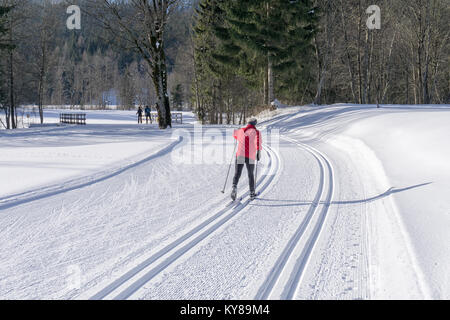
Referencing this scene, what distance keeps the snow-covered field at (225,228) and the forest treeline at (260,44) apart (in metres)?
14.1

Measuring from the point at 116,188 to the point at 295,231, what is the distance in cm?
449

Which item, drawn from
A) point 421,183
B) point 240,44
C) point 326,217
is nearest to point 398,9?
point 240,44

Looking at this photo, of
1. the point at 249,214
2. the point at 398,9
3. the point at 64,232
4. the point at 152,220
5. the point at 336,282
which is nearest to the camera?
the point at 336,282

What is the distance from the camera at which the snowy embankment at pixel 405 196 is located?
4.10 metres

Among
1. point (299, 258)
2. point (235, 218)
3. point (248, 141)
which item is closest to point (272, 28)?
point (248, 141)

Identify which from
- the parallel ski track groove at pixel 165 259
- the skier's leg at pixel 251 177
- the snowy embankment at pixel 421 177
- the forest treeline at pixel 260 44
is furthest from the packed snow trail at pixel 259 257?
the forest treeline at pixel 260 44

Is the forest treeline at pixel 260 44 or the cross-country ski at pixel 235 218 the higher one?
the forest treeline at pixel 260 44

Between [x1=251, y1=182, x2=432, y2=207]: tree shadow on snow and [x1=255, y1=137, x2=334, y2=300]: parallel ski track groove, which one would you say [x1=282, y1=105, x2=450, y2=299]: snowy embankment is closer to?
[x1=251, y1=182, x2=432, y2=207]: tree shadow on snow

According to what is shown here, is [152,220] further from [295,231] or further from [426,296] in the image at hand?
[426,296]

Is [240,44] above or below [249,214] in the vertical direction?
Answer: above

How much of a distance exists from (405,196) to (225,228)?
12.6ft

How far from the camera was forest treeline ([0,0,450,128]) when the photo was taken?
23.4 meters

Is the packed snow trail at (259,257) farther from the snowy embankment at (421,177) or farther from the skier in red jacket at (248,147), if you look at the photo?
the snowy embankment at (421,177)

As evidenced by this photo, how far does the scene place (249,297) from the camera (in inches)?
147
